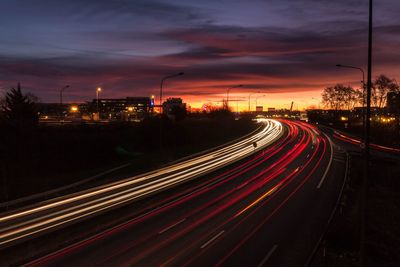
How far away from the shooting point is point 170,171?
43.2 metres

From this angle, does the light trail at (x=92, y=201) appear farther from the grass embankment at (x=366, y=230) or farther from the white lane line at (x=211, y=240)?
the grass embankment at (x=366, y=230)

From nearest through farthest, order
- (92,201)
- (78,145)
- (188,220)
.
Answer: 1. (188,220)
2. (92,201)
3. (78,145)

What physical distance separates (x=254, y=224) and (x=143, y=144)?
46320 mm

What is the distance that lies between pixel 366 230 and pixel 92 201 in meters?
18.5

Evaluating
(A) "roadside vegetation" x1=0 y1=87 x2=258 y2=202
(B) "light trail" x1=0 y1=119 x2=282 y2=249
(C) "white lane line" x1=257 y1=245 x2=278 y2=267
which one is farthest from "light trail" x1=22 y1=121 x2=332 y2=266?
(A) "roadside vegetation" x1=0 y1=87 x2=258 y2=202

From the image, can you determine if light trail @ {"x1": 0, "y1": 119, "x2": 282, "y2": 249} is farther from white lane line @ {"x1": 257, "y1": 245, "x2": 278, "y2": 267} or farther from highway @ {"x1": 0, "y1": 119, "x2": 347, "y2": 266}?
white lane line @ {"x1": 257, "y1": 245, "x2": 278, "y2": 267}

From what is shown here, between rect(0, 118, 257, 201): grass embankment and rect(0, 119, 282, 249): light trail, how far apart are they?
5.46 meters

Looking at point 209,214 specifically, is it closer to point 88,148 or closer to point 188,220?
point 188,220

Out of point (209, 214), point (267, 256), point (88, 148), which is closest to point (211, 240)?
point (267, 256)

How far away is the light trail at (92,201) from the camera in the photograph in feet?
75.0

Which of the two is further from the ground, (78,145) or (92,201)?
(78,145)

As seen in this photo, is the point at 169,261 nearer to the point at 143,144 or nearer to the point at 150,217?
the point at 150,217

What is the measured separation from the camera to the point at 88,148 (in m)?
64.3

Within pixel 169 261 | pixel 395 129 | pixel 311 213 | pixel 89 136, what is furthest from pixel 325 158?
pixel 169 261
